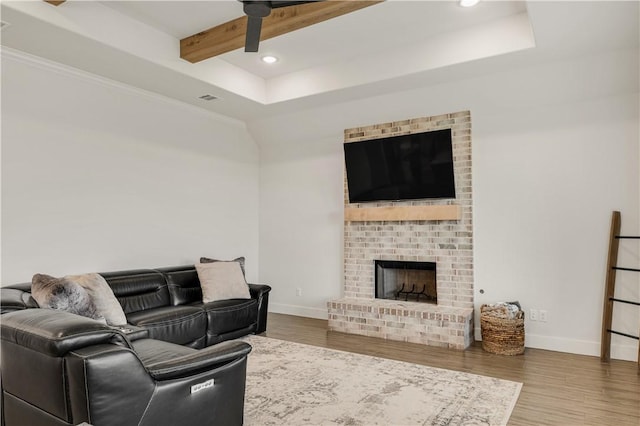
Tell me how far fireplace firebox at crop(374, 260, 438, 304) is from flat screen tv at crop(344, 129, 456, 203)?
0.89 meters

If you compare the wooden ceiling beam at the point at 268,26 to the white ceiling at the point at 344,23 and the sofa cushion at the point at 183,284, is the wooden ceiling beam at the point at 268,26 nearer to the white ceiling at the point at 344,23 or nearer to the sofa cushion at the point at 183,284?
the white ceiling at the point at 344,23

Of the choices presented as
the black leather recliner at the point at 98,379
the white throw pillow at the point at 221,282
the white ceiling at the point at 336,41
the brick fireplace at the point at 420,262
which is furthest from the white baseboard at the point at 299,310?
the black leather recliner at the point at 98,379

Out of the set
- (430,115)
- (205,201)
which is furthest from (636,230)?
(205,201)

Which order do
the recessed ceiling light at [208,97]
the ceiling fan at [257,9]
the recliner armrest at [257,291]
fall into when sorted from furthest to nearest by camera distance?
the recessed ceiling light at [208,97] < the recliner armrest at [257,291] < the ceiling fan at [257,9]

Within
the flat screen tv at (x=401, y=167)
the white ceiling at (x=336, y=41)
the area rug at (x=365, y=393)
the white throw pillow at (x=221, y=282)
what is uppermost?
the white ceiling at (x=336, y=41)

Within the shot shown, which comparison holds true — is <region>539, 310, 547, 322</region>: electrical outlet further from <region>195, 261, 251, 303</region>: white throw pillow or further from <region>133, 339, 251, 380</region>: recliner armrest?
<region>133, 339, 251, 380</region>: recliner armrest

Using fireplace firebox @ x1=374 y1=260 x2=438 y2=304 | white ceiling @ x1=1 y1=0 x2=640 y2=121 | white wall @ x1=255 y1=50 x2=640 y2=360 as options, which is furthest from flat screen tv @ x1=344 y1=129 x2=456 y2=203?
fireplace firebox @ x1=374 y1=260 x2=438 y2=304

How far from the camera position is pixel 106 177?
460 centimetres

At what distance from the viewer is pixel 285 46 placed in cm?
440

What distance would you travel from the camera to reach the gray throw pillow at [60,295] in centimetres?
301

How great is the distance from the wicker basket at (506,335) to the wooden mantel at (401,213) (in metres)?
1.25

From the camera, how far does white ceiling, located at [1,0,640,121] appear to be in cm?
334

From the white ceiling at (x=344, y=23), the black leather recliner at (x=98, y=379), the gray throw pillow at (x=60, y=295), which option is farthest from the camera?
the white ceiling at (x=344, y=23)

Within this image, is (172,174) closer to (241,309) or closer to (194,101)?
(194,101)
